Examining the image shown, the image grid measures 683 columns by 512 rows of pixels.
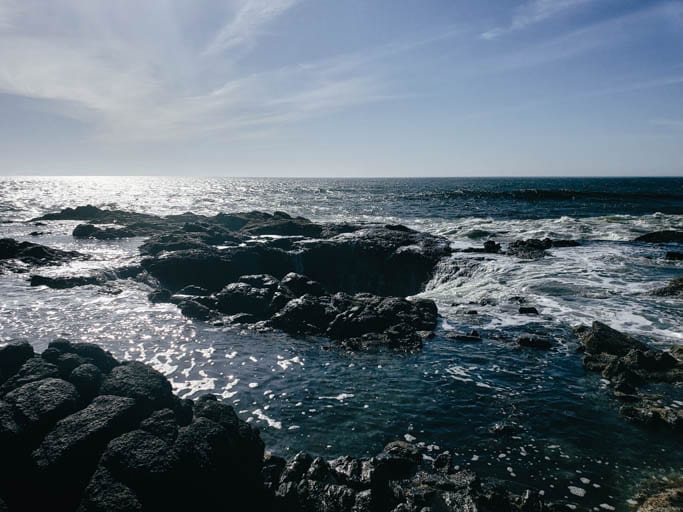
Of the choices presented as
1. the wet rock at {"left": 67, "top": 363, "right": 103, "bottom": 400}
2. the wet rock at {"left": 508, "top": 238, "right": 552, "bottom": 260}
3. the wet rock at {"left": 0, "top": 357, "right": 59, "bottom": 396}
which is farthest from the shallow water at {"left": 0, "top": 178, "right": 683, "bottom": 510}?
the wet rock at {"left": 0, "top": 357, "right": 59, "bottom": 396}

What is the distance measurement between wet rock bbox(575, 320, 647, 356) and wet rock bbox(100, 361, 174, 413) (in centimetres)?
1525

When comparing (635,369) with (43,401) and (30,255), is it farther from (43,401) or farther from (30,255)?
(30,255)

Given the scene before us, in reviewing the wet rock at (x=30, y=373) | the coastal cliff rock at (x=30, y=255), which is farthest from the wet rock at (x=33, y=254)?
the wet rock at (x=30, y=373)

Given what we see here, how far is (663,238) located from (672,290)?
22747mm

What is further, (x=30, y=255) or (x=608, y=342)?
(x=30, y=255)

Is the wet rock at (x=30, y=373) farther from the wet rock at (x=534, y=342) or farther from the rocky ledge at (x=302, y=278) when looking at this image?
the wet rock at (x=534, y=342)

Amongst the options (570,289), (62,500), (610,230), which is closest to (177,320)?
(62,500)

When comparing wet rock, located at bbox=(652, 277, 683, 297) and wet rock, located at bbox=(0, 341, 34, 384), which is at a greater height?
wet rock, located at bbox=(0, 341, 34, 384)

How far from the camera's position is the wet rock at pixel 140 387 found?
9659mm

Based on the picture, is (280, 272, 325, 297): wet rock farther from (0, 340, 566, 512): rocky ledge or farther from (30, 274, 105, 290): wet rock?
(0, 340, 566, 512): rocky ledge

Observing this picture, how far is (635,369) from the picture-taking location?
1455cm

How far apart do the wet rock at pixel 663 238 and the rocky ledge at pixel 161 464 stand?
1670 inches

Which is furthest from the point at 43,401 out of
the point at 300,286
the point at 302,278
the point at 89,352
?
the point at 302,278

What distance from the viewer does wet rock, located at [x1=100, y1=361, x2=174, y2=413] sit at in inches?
380
